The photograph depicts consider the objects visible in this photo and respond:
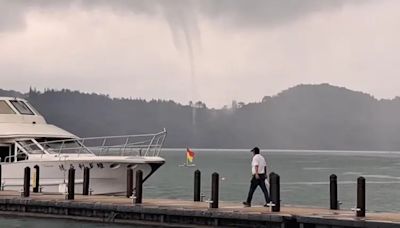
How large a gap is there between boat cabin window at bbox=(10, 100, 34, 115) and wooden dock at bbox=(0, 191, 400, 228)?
819 centimetres

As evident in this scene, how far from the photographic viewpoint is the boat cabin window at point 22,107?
36.1 metres

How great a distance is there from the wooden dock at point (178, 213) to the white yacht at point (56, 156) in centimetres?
345

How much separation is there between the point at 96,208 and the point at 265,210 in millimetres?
6242

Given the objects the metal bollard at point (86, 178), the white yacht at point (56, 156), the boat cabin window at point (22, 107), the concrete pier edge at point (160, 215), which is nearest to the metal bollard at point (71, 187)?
the concrete pier edge at point (160, 215)

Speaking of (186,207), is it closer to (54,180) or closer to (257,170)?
(257,170)

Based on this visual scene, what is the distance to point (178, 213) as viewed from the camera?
22.5 metres

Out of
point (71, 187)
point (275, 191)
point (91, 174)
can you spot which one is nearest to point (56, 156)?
point (91, 174)

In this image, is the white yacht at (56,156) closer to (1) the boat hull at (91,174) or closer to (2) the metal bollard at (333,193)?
(1) the boat hull at (91,174)

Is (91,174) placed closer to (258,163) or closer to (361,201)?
(258,163)

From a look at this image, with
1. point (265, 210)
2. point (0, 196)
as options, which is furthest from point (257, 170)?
point (0, 196)

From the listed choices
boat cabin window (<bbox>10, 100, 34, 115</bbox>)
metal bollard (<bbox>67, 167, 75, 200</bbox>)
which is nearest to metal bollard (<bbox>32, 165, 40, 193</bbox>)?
metal bollard (<bbox>67, 167, 75, 200</bbox>)

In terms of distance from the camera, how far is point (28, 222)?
26172 mm

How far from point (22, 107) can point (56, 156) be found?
18.0ft

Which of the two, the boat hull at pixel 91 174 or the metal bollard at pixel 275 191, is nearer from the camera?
the metal bollard at pixel 275 191
